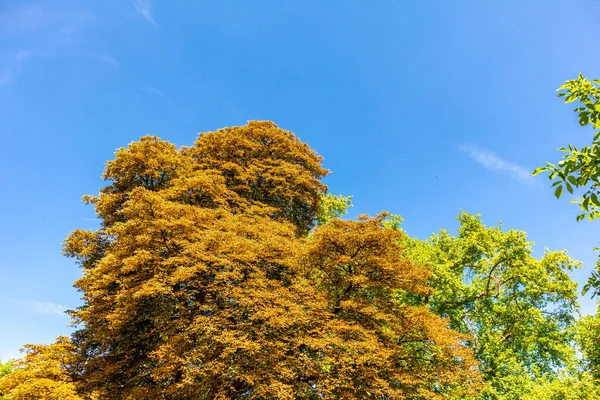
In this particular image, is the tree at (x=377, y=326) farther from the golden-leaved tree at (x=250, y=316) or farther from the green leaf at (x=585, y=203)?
the green leaf at (x=585, y=203)

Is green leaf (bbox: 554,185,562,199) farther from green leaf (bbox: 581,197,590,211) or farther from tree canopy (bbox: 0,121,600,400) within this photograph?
tree canopy (bbox: 0,121,600,400)

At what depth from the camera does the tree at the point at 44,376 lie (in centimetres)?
1246

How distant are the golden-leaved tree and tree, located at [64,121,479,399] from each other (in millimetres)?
57

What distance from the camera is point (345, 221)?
47.7 ft

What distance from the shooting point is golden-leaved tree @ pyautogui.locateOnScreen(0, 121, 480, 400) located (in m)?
12.4

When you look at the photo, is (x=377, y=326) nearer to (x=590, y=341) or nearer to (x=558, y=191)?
(x=558, y=191)

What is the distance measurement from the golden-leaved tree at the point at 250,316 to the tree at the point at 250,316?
0.06 m

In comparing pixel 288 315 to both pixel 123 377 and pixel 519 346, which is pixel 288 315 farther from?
pixel 519 346

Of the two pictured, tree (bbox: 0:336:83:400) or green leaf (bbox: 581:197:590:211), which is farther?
tree (bbox: 0:336:83:400)

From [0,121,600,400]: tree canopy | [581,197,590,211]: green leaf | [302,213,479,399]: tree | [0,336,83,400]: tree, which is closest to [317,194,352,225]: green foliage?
[0,121,600,400]: tree canopy

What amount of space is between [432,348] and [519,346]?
375 inches

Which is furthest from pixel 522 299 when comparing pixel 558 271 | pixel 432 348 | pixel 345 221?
pixel 345 221

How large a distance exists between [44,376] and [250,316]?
8.33m

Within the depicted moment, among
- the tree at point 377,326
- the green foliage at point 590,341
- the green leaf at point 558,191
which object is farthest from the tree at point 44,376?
the green foliage at point 590,341
